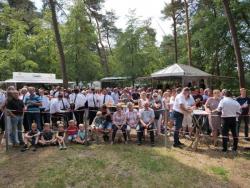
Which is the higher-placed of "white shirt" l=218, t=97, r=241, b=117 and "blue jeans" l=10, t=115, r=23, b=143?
"white shirt" l=218, t=97, r=241, b=117

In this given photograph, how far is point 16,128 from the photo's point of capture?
10570mm

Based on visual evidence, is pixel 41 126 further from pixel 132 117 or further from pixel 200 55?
pixel 200 55

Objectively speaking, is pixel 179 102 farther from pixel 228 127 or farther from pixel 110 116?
pixel 110 116

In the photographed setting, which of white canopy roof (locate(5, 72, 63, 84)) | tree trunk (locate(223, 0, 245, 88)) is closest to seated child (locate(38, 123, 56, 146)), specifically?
tree trunk (locate(223, 0, 245, 88))

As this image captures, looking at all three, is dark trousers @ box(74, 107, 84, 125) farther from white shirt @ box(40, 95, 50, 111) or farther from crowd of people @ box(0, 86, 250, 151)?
white shirt @ box(40, 95, 50, 111)

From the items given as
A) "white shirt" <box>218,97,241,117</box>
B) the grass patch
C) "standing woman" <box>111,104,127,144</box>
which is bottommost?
the grass patch

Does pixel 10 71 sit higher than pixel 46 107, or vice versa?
pixel 10 71

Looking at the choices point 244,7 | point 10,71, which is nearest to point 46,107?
point 244,7

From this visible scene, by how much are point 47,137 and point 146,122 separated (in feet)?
9.93

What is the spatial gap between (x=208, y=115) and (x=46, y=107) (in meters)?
5.48

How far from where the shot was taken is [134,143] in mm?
11406

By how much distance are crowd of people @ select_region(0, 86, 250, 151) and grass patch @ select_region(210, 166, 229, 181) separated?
1.38m

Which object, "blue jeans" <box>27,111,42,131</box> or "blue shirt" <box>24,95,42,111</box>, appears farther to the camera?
"blue jeans" <box>27,111,42,131</box>

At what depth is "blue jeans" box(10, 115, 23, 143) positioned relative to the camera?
34.4 feet
